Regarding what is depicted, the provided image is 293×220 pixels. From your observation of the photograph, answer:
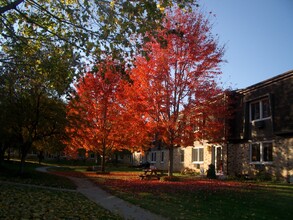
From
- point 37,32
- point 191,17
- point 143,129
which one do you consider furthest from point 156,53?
point 37,32

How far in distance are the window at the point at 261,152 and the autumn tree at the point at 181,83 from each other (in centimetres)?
456

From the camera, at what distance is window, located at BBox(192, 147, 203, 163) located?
115 ft

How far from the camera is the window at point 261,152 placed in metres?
24.2

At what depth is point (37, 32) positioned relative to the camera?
11.3 m

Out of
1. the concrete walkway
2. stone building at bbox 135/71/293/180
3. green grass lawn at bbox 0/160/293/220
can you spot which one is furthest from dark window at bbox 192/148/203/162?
the concrete walkway

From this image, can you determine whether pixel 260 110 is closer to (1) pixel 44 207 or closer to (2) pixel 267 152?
(2) pixel 267 152

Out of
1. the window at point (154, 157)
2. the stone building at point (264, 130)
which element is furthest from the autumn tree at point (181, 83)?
the window at point (154, 157)

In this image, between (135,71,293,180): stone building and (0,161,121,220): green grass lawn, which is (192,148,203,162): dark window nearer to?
(135,71,293,180): stone building

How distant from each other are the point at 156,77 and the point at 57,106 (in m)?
6.62

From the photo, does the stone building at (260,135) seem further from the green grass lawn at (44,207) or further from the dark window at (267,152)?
the green grass lawn at (44,207)

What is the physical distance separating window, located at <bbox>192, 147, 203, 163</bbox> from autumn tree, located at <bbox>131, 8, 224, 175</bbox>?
41.0 feet

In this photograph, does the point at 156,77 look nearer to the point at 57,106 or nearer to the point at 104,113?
the point at 57,106

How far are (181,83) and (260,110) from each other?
7.20 metres

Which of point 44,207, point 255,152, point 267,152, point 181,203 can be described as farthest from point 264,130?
point 44,207
